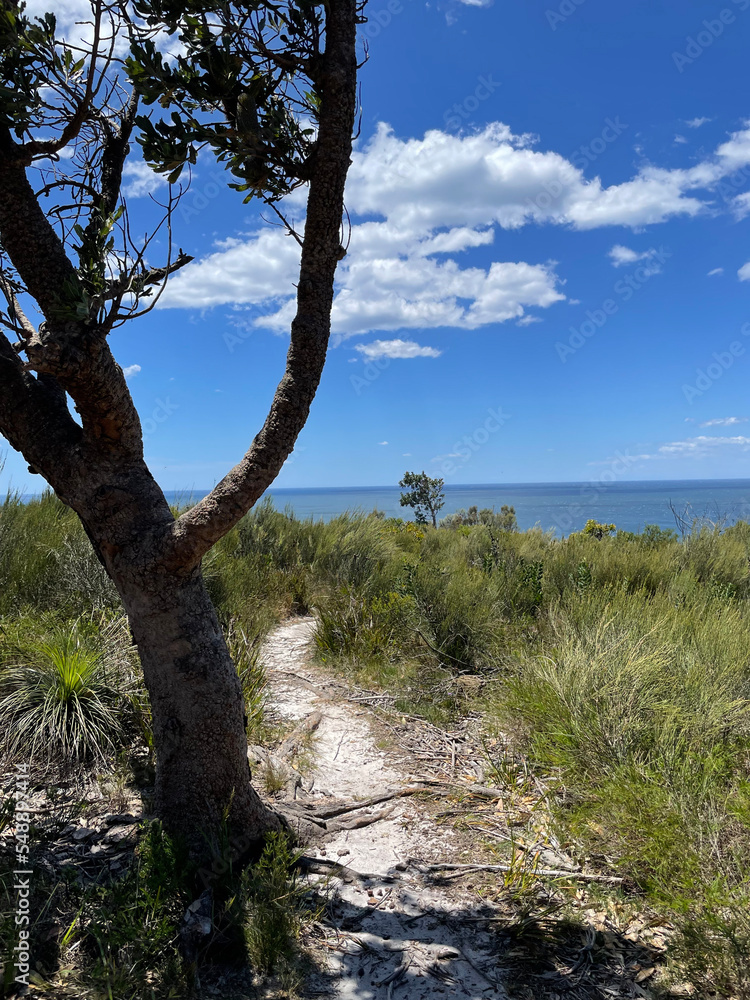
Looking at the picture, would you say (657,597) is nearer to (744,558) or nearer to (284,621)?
(744,558)

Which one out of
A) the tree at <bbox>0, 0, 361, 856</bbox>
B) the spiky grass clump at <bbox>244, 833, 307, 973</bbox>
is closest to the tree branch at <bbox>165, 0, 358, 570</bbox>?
the tree at <bbox>0, 0, 361, 856</bbox>

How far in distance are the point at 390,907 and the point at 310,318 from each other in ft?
9.11

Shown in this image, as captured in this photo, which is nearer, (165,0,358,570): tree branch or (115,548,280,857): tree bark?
(165,0,358,570): tree branch

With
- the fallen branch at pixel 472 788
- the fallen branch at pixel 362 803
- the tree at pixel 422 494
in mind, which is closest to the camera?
the fallen branch at pixel 362 803

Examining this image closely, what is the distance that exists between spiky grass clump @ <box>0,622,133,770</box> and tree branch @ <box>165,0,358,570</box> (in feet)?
5.69

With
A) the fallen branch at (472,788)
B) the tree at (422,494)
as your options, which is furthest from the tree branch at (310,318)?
the tree at (422,494)

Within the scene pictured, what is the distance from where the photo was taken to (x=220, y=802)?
2992 mm

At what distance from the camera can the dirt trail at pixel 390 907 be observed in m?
2.55

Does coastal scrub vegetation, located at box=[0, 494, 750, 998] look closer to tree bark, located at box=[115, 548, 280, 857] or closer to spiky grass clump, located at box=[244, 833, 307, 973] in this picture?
spiky grass clump, located at box=[244, 833, 307, 973]

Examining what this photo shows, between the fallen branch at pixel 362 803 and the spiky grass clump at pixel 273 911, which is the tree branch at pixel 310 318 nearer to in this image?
the spiky grass clump at pixel 273 911

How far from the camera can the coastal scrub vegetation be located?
2588 mm

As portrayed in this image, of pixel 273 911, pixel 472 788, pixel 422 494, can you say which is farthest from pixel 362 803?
pixel 422 494

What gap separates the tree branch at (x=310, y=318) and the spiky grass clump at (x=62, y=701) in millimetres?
1733

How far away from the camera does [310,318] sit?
9.20ft
